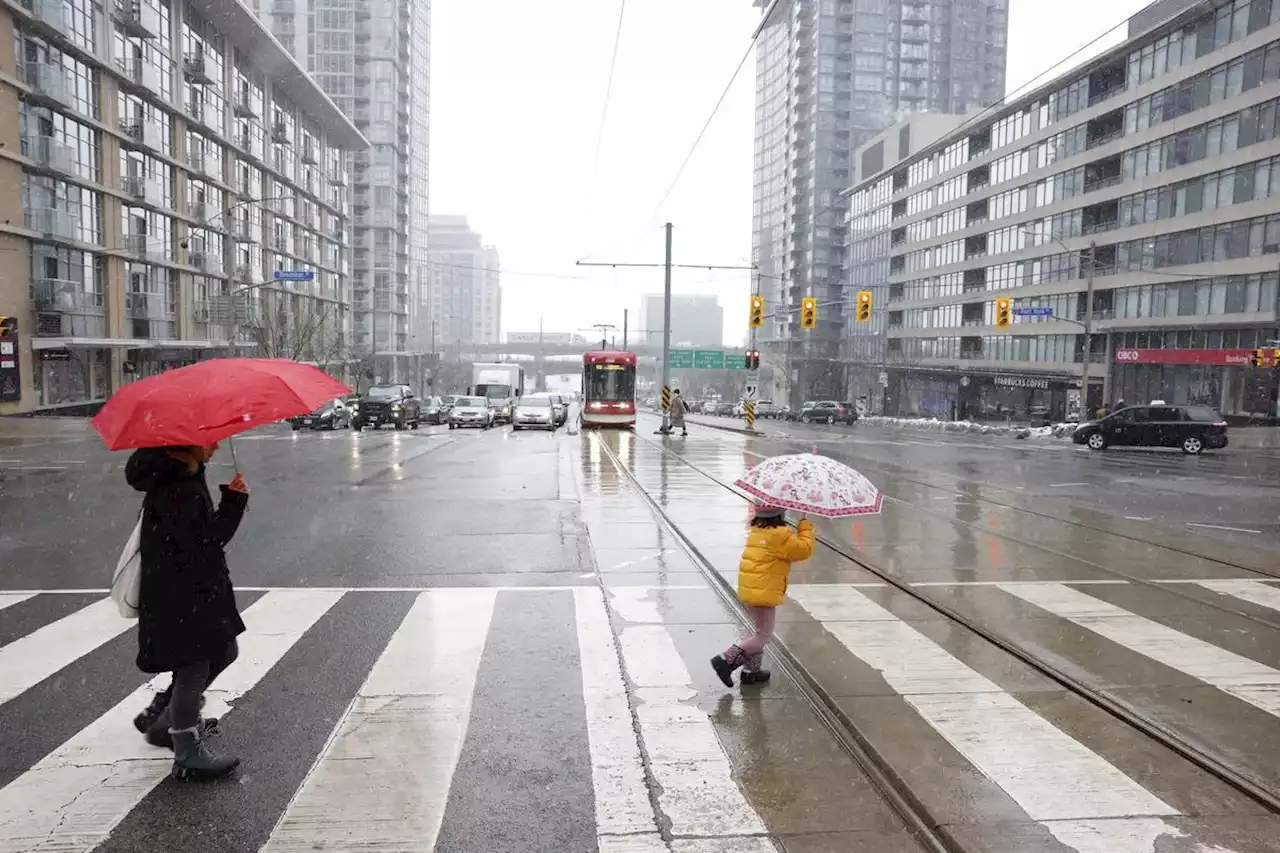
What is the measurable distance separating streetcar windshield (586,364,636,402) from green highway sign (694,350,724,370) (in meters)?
32.6

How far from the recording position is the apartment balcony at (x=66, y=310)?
129 ft

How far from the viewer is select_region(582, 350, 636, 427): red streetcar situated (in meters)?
38.7

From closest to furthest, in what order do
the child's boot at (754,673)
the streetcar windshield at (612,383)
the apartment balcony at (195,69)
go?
the child's boot at (754,673), the streetcar windshield at (612,383), the apartment balcony at (195,69)

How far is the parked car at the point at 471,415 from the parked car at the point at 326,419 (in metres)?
5.00

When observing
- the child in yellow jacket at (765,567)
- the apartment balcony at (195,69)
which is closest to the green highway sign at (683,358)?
the apartment balcony at (195,69)

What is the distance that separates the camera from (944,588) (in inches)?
345

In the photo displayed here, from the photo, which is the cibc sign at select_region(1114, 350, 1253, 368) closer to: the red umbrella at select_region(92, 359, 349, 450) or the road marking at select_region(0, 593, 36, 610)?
the road marking at select_region(0, 593, 36, 610)

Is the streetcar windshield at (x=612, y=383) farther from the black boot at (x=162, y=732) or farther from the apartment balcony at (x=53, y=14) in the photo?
the black boot at (x=162, y=732)

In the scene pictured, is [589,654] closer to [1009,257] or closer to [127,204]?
[127,204]

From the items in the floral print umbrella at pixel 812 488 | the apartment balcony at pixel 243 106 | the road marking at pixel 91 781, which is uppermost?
the apartment balcony at pixel 243 106

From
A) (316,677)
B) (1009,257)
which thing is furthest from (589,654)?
(1009,257)

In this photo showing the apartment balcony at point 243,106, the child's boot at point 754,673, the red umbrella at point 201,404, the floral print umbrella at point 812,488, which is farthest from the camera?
the apartment balcony at point 243,106

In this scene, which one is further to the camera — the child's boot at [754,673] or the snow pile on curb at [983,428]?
the snow pile on curb at [983,428]

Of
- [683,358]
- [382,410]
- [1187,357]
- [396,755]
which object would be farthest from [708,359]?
[396,755]
